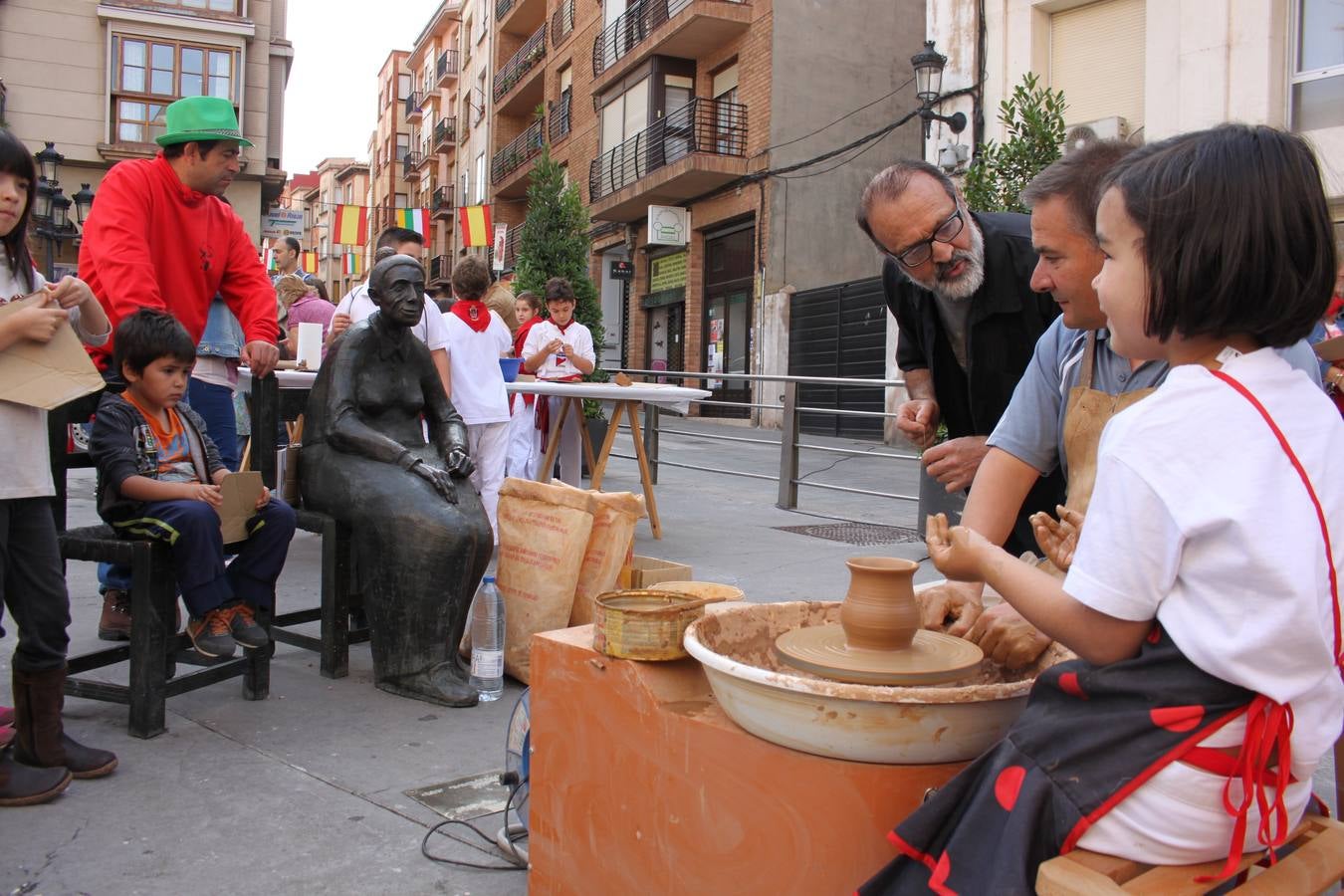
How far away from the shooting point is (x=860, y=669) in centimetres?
149

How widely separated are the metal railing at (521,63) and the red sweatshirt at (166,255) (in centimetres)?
2571

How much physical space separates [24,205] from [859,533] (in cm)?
557

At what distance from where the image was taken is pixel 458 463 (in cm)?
373

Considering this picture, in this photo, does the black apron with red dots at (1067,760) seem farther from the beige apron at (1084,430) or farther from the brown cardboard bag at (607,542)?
the brown cardboard bag at (607,542)

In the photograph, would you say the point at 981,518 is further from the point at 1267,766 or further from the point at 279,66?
the point at 279,66

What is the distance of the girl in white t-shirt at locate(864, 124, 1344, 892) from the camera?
117cm

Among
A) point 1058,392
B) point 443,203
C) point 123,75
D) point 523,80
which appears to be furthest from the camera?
point 443,203

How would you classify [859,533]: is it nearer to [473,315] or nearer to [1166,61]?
[473,315]

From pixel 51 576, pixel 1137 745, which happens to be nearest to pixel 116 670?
pixel 51 576

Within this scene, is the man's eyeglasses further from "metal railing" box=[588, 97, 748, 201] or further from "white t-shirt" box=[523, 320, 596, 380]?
"metal railing" box=[588, 97, 748, 201]

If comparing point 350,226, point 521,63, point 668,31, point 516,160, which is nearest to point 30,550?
point 350,226

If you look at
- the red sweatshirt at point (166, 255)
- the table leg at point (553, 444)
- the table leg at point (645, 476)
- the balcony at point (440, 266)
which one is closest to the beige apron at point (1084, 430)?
the red sweatshirt at point (166, 255)

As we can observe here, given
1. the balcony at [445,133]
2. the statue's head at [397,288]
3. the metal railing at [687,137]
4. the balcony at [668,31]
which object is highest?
the balcony at [445,133]

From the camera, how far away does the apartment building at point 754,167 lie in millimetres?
17703
